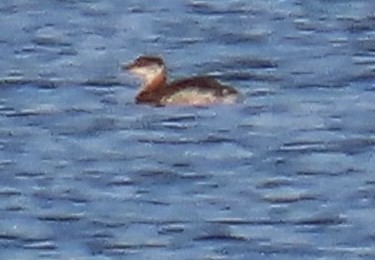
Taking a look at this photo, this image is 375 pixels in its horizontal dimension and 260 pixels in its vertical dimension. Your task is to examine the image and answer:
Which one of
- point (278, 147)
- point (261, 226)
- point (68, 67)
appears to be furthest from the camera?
point (68, 67)

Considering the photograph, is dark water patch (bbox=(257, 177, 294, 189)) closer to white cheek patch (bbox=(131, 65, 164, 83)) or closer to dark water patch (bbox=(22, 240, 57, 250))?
dark water patch (bbox=(22, 240, 57, 250))

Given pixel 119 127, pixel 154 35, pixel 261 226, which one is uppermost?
pixel 154 35

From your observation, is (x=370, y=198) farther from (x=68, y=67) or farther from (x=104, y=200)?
(x=68, y=67)

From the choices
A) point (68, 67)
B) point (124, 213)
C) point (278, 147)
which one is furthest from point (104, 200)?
point (68, 67)

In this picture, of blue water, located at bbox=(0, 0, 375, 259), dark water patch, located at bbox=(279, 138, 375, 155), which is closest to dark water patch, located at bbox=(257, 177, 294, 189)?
blue water, located at bbox=(0, 0, 375, 259)

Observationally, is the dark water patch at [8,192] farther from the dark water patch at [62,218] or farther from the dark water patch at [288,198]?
the dark water patch at [288,198]

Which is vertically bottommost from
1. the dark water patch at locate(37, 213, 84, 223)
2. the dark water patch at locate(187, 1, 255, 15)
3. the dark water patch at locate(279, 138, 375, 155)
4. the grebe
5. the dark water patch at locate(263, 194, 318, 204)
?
the dark water patch at locate(37, 213, 84, 223)
